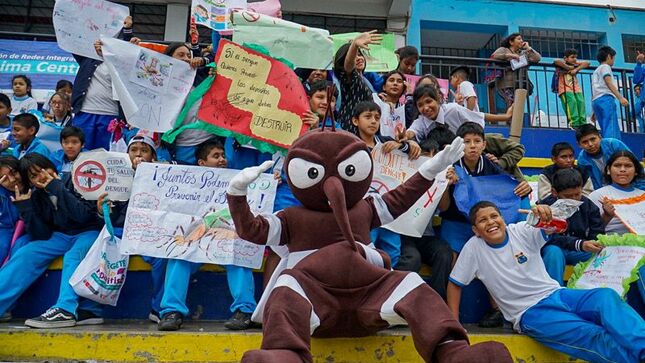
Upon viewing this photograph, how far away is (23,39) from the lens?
28.8ft

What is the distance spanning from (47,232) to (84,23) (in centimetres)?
194

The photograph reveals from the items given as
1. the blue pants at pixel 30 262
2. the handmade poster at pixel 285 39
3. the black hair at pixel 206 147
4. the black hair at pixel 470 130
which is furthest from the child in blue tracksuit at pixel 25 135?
the black hair at pixel 470 130

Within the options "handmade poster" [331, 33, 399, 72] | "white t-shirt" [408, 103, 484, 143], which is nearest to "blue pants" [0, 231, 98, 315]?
"white t-shirt" [408, 103, 484, 143]

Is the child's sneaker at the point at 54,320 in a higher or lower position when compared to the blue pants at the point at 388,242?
lower

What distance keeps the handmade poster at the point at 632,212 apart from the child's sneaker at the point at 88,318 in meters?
3.65

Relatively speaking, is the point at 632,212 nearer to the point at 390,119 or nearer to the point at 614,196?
the point at 614,196

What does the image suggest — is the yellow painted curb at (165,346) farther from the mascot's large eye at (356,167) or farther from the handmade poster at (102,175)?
the handmade poster at (102,175)

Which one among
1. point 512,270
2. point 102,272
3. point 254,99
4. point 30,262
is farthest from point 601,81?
point 30,262

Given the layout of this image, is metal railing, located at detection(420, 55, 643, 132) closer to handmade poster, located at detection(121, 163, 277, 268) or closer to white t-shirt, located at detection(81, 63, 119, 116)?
white t-shirt, located at detection(81, 63, 119, 116)

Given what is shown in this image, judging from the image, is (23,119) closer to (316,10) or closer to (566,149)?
(566,149)

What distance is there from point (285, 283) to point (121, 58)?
2679 mm

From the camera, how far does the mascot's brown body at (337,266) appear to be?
86.9 inches

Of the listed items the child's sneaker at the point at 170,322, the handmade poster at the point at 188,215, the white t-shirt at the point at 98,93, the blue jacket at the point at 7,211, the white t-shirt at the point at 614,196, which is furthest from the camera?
the white t-shirt at the point at 98,93

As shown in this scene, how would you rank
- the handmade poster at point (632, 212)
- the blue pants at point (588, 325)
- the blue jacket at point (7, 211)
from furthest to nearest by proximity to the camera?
1. the handmade poster at point (632, 212)
2. the blue jacket at point (7, 211)
3. the blue pants at point (588, 325)
